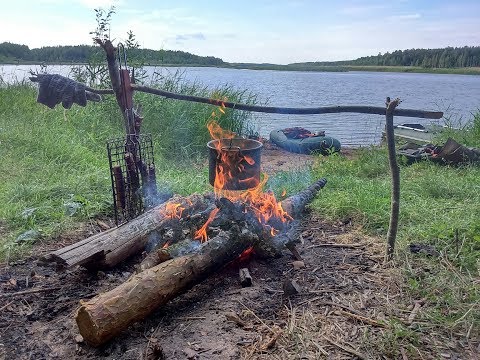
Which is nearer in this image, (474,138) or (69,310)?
(69,310)

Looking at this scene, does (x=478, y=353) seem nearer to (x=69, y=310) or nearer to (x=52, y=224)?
(x=69, y=310)

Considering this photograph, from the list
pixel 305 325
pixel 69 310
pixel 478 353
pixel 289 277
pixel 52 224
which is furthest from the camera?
pixel 52 224

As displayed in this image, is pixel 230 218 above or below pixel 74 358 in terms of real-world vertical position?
above

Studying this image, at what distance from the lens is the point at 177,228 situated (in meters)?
3.71

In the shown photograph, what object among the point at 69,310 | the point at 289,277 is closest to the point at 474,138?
the point at 289,277

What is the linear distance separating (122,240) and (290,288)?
1534mm

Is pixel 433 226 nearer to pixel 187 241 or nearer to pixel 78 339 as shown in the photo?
pixel 187 241

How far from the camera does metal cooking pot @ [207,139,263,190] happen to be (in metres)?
4.12

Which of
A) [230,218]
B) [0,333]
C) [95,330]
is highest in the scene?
[230,218]

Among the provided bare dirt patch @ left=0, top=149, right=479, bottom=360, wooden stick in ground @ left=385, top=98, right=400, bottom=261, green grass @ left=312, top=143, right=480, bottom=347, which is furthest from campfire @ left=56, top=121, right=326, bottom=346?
wooden stick in ground @ left=385, top=98, right=400, bottom=261

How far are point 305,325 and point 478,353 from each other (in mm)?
1001

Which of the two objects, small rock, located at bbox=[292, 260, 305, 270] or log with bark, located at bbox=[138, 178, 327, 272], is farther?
small rock, located at bbox=[292, 260, 305, 270]

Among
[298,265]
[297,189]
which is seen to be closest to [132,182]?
[298,265]

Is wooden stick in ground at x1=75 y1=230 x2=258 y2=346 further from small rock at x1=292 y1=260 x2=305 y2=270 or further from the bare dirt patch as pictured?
small rock at x1=292 y1=260 x2=305 y2=270
